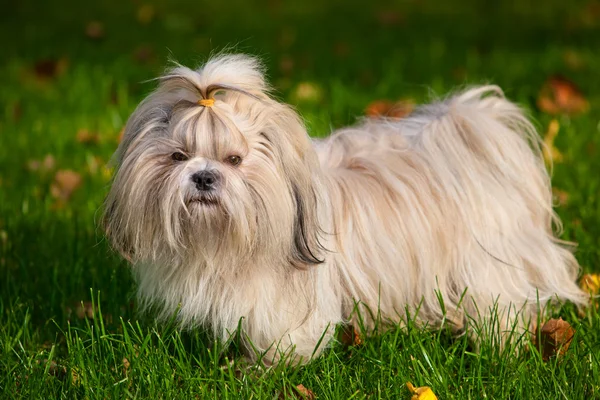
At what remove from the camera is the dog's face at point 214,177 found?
2.65m

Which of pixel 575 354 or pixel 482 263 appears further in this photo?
pixel 482 263

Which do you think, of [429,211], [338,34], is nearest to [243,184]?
[429,211]

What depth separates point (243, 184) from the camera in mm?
2670

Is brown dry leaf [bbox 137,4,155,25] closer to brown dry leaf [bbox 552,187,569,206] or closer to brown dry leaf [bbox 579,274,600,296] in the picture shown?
brown dry leaf [bbox 552,187,569,206]

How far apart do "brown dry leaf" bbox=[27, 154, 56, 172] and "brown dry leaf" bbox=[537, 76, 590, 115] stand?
293cm

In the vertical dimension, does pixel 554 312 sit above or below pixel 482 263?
below

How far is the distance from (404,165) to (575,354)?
2.93 ft

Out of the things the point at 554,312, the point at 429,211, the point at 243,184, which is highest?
the point at 243,184

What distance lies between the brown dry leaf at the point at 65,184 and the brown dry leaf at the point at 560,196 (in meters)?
2.44

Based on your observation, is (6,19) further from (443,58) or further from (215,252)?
(215,252)

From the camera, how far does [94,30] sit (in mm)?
8109

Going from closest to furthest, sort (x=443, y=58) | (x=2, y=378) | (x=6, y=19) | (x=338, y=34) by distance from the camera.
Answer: (x=2, y=378) < (x=443, y=58) < (x=338, y=34) < (x=6, y=19)

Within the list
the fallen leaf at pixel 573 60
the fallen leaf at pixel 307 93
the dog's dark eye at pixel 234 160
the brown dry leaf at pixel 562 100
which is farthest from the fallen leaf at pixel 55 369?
the fallen leaf at pixel 573 60

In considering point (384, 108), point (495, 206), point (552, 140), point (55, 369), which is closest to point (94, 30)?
point (384, 108)
